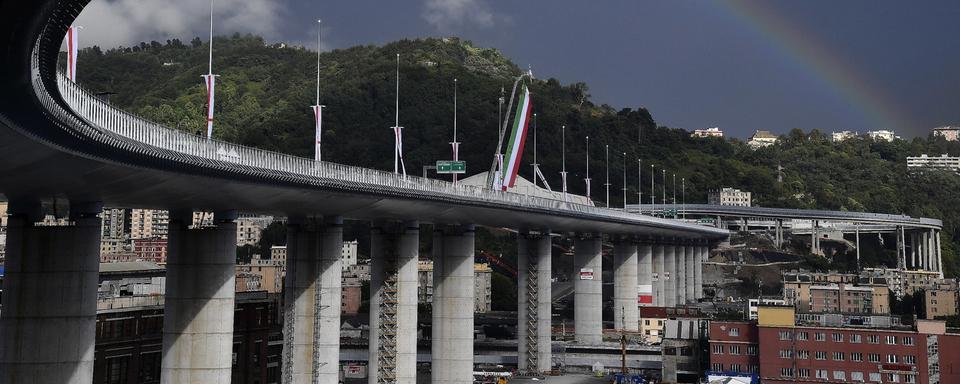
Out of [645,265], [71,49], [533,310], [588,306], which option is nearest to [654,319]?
[588,306]

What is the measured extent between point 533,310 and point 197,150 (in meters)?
70.0

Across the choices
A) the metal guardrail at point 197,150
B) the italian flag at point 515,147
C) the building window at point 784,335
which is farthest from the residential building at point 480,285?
the building window at point 784,335

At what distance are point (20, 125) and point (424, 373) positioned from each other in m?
90.1

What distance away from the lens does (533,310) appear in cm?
11719

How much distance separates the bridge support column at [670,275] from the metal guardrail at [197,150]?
96164mm

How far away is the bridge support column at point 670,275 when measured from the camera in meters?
188

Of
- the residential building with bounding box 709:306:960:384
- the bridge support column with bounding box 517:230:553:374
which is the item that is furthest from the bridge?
the residential building with bounding box 709:306:960:384

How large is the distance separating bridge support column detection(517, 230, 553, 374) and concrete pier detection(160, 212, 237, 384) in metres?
55.7

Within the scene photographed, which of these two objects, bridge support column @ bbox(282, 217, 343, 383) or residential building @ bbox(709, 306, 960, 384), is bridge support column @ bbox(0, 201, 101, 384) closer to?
bridge support column @ bbox(282, 217, 343, 383)

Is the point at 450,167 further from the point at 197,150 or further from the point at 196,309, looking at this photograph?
the point at 197,150

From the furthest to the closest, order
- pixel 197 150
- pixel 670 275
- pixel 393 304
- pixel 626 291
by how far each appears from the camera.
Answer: pixel 670 275 → pixel 626 291 → pixel 393 304 → pixel 197 150

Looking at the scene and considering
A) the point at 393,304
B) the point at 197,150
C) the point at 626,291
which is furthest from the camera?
the point at 626,291

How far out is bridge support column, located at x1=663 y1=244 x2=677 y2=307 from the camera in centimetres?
18850

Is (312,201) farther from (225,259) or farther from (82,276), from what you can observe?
(82,276)
